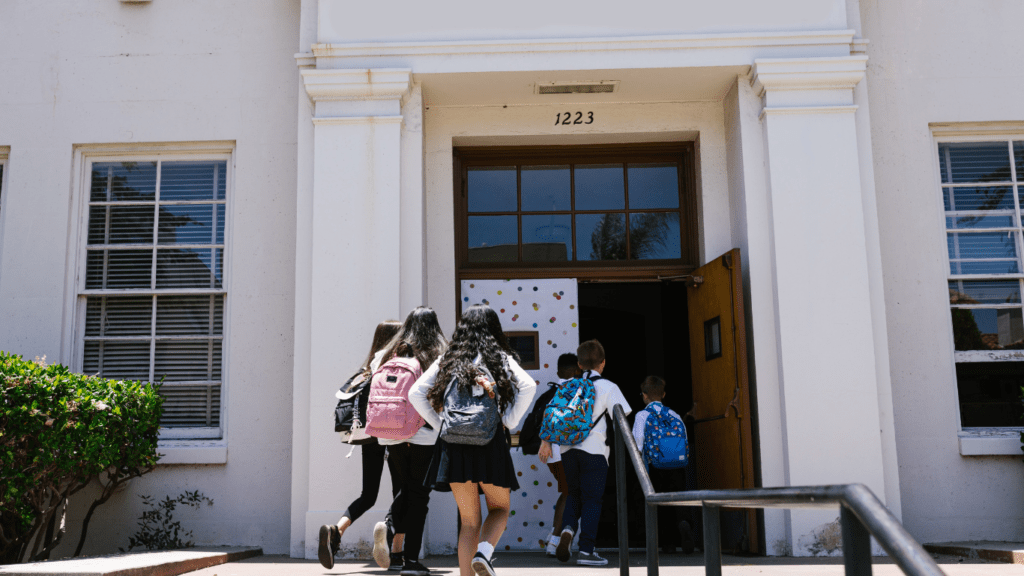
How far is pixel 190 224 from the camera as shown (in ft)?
26.2

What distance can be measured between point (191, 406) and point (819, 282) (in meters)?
5.13

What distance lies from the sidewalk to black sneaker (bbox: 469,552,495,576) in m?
1.20

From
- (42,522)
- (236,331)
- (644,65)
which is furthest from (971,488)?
(42,522)

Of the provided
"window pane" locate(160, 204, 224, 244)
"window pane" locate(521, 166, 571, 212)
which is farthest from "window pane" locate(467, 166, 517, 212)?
"window pane" locate(160, 204, 224, 244)

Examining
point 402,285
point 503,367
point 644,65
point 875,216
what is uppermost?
point 644,65

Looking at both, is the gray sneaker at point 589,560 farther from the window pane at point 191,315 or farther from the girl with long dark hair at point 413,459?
the window pane at point 191,315

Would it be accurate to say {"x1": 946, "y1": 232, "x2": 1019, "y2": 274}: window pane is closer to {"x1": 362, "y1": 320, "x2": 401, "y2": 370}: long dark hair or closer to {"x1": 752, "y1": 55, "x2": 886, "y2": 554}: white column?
{"x1": 752, "y1": 55, "x2": 886, "y2": 554}: white column

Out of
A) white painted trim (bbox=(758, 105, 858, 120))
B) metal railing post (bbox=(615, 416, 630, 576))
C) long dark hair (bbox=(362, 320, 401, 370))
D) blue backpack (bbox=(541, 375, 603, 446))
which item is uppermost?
white painted trim (bbox=(758, 105, 858, 120))

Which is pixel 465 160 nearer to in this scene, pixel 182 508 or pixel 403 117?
pixel 403 117

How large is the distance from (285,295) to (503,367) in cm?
339

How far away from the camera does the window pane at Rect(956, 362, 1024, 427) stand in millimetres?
7480

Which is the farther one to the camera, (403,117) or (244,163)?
(244,163)

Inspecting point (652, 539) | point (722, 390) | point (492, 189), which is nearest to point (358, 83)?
point (492, 189)

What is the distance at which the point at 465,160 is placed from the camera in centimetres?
825
